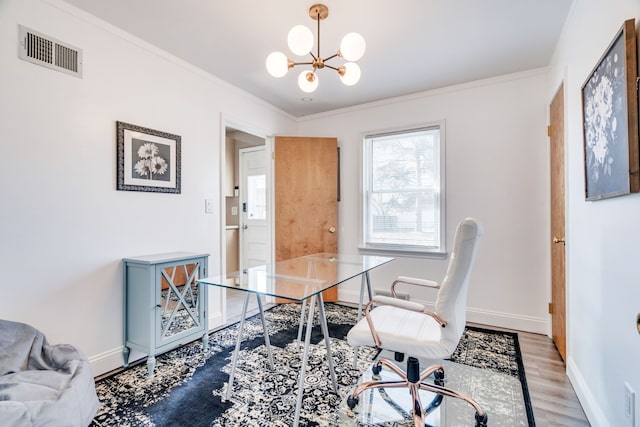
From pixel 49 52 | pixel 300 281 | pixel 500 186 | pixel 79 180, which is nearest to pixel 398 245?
pixel 500 186

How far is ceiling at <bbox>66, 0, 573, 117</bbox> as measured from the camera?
1997mm

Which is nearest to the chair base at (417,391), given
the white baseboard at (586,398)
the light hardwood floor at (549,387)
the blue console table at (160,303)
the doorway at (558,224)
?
the light hardwood floor at (549,387)

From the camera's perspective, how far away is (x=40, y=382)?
1.48 meters

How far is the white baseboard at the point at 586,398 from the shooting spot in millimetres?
1501

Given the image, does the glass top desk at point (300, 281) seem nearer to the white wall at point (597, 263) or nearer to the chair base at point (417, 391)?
the chair base at point (417, 391)

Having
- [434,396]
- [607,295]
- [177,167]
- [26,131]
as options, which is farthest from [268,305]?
[607,295]

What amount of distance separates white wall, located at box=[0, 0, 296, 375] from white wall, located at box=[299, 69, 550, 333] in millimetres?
2587

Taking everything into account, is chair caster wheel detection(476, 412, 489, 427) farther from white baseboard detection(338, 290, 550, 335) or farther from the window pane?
the window pane

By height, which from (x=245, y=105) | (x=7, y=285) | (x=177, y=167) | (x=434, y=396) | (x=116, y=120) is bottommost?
(x=434, y=396)

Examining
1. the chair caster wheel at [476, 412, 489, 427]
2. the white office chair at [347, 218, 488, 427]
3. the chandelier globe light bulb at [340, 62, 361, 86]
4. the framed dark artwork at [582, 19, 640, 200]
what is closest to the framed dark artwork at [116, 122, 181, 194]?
the chandelier globe light bulb at [340, 62, 361, 86]

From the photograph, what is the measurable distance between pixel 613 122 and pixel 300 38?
155cm

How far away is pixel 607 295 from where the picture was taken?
145 cm

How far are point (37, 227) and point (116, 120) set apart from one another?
2.94 feet

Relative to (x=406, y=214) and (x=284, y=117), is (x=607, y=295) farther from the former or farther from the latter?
(x=284, y=117)
